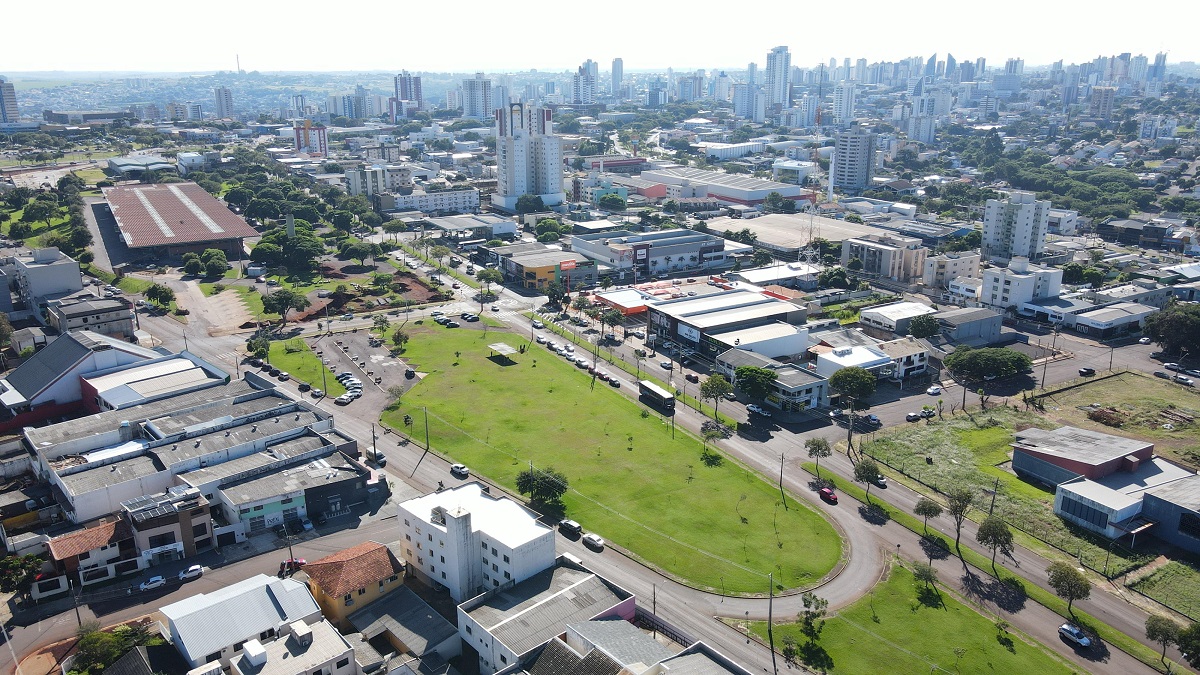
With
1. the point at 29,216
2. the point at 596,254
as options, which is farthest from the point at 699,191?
the point at 29,216

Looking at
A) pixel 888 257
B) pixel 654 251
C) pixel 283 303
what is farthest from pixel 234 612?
pixel 888 257

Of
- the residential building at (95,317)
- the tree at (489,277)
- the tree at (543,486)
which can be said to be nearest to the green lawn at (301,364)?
the residential building at (95,317)

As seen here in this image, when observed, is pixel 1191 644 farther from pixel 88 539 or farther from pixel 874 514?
pixel 88 539

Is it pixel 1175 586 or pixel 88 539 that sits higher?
pixel 88 539

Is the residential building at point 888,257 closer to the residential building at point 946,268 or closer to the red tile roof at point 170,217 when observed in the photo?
the residential building at point 946,268

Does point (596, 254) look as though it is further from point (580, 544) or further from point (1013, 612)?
point (1013, 612)

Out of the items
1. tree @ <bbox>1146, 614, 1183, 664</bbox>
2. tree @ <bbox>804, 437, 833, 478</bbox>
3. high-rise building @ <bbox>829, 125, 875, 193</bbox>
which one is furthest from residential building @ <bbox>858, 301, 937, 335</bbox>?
high-rise building @ <bbox>829, 125, 875, 193</bbox>
